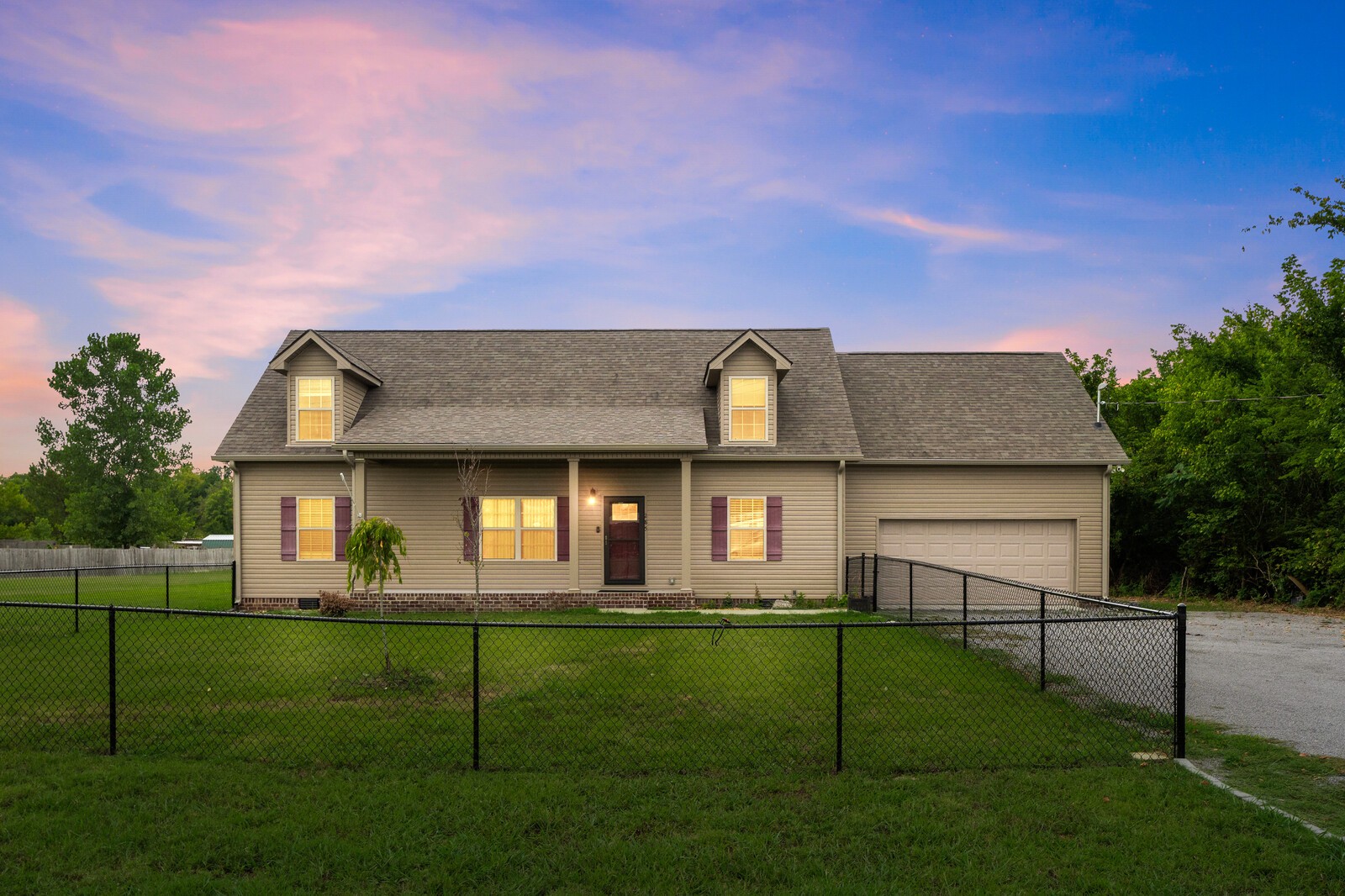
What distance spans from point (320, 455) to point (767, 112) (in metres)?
13.9

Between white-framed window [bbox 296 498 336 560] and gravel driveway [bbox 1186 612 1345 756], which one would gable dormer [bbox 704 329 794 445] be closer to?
gravel driveway [bbox 1186 612 1345 756]

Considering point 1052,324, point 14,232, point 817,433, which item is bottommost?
point 817,433

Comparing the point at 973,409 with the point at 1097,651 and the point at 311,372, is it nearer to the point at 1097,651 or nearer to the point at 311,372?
the point at 1097,651

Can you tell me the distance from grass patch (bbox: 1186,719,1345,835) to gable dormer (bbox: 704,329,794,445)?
36.4 ft

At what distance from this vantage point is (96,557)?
3108cm

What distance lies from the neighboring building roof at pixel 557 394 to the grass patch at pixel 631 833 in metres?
10.9

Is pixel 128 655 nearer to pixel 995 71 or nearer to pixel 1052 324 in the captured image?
pixel 995 71

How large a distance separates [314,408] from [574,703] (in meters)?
12.6

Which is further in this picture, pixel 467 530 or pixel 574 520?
pixel 467 530

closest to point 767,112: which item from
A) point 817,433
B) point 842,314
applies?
point 817,433

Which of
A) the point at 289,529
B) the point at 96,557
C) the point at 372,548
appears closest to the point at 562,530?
the point at 289,529

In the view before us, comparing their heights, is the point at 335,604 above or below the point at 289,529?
below

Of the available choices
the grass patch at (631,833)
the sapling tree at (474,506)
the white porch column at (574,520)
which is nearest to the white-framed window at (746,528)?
the white porch column at (574,520)

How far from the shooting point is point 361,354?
19828mm
